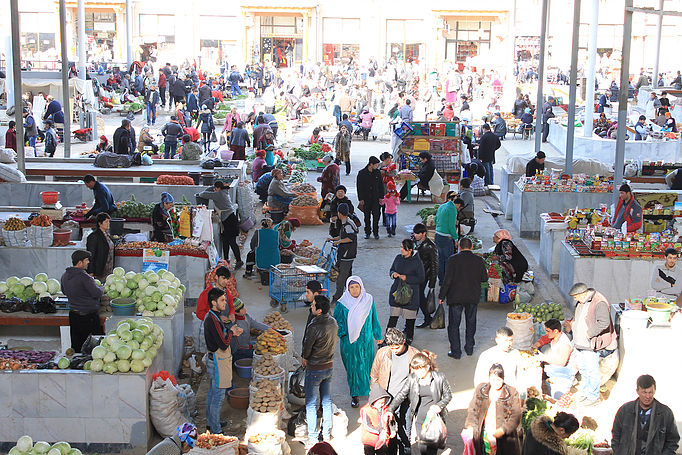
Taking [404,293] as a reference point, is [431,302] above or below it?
below

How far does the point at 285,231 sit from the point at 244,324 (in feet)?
12.8

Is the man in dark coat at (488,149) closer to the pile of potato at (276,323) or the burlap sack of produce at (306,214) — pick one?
the burlap sack of produce at (306,214)

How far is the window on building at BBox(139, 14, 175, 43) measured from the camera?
50.1 metres

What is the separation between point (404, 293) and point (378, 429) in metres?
2.95

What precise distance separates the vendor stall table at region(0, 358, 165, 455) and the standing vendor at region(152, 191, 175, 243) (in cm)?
471

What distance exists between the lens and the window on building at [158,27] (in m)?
50.1

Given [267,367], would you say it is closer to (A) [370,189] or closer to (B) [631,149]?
(A) [370,189]

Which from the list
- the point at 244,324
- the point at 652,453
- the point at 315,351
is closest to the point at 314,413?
the point at 315,351

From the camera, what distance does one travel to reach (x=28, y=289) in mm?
9891

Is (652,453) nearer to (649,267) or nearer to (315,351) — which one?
(315,351)

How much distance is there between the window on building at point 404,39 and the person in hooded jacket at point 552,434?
→ 44312mm

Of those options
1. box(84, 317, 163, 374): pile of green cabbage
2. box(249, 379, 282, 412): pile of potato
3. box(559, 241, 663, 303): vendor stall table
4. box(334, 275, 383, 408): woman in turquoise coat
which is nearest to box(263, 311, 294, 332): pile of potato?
box(334, 275, 383, 408): woman in turquoise coat

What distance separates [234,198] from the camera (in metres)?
15.3

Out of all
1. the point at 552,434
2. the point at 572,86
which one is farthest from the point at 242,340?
the point at 572,86
